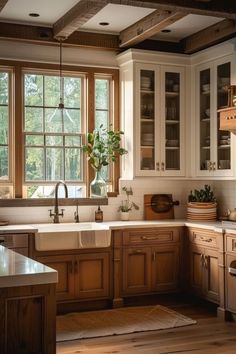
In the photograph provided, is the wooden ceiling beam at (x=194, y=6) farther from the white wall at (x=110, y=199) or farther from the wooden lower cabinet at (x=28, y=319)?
the wooden lower cabinet at (x=28, y=319)

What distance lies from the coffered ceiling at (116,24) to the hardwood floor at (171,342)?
8.82 feet

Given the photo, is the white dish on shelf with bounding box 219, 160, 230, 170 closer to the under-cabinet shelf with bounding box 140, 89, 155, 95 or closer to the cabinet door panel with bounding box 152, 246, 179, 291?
the cabinet door panel with bounding box 152, 246, 179, 291

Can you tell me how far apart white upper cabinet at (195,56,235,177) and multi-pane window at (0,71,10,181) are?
6.89 ft

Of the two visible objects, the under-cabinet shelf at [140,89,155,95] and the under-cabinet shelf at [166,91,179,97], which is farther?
the under-cabinet shelf at [166,91,179,97]

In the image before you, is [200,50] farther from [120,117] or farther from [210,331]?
[210,331]

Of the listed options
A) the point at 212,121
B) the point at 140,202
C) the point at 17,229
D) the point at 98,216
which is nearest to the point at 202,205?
the point at 140,202

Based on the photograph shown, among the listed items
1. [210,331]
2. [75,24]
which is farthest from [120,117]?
[210,331]

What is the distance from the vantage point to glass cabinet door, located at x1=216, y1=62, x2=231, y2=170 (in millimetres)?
5703

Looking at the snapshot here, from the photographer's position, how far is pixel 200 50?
619cm

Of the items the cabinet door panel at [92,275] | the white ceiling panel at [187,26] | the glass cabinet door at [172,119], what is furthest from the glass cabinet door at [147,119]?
the cabinet door panel at [92,275]

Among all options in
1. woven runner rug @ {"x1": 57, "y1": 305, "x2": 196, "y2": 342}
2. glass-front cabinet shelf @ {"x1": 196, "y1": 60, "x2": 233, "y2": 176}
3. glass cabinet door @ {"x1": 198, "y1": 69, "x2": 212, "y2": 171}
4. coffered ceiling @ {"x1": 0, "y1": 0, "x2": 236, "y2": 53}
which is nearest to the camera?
woven runner rug @ {"x1": 57, "y1": 305, "x2": 196, "y2": 342}

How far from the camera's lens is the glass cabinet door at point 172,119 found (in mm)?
6215

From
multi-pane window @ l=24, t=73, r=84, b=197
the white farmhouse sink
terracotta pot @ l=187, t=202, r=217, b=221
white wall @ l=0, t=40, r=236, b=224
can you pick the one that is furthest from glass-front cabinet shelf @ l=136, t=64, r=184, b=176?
the white farmhouse sink

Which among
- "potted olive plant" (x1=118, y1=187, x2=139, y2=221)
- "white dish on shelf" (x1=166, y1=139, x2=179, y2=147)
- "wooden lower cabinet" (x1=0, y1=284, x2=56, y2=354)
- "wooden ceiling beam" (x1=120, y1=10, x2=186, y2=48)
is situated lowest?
"wooden lower cabinet" (x1=0, y1=284, x2=56, y2=354)
